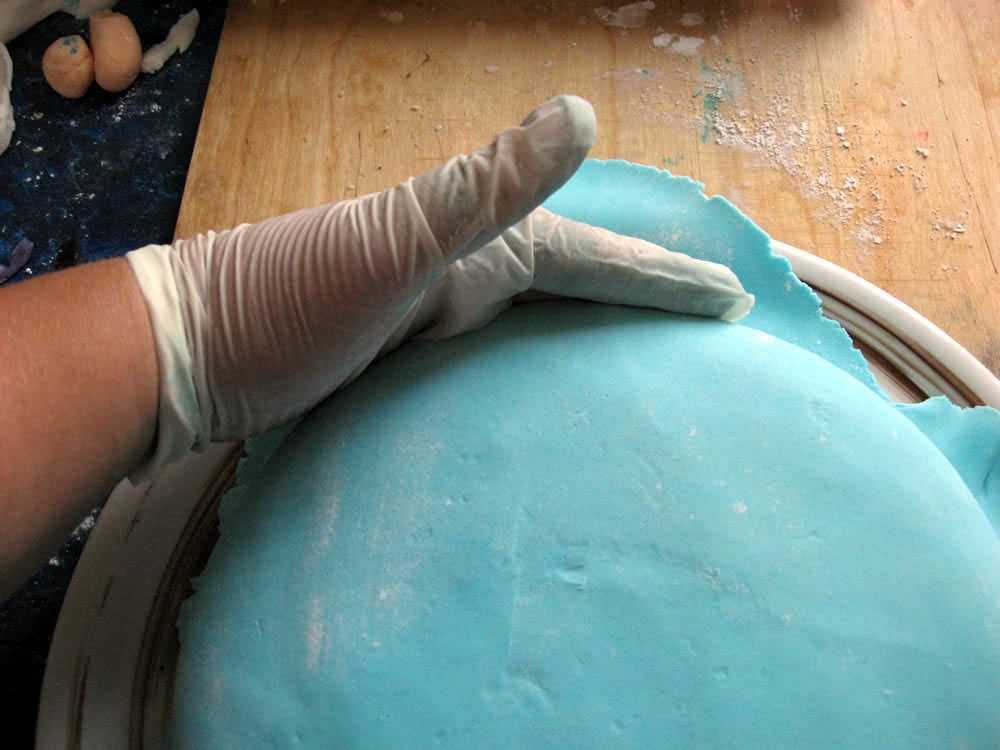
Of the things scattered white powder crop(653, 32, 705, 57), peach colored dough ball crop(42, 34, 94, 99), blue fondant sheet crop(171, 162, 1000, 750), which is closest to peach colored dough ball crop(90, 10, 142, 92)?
peach colored dough ball crop(42, 34, 94, 99)

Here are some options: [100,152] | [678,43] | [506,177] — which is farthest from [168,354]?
[678,43]

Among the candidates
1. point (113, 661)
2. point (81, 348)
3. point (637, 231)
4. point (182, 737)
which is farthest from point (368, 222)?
point (113, 661)

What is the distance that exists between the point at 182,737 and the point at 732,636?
56 centimetres

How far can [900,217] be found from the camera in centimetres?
150

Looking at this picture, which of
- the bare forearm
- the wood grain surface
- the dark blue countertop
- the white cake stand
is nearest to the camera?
the bare forearm

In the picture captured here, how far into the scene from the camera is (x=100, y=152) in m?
1.78

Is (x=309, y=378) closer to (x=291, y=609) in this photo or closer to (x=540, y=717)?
(x=291, y=609)

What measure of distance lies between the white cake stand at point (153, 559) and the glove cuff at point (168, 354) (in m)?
0.31

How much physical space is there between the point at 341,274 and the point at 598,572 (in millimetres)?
391

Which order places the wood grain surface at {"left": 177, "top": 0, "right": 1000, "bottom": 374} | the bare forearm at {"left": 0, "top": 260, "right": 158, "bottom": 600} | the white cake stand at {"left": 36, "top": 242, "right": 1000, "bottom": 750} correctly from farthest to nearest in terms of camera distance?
the wood grain surface at {"left": 177, "top": 0, "right": 1000, "bottom": 374}, the white cake stand at {"left": 36, "top": 242, "right": 1000, "bottom": 750}, the bare forearm at {"left": 0, "top": 260, "right": 158, "bottom": 600}

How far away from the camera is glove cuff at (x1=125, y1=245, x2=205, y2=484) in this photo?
82 cm

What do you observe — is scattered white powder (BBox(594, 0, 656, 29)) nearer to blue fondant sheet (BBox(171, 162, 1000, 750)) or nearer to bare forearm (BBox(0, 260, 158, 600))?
blue fondant sheet (BBox(171, 162, 1000, 750))

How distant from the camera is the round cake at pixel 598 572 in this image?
2.48 ft

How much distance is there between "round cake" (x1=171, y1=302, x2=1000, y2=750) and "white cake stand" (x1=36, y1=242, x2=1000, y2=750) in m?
0.24
